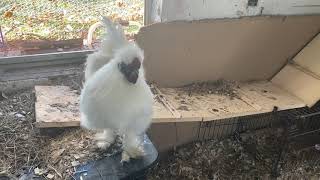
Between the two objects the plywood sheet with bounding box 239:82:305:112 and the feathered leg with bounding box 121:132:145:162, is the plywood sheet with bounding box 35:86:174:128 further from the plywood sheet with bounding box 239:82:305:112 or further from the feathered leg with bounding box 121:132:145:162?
the plywood sheet with bounding box 239:82:305:112

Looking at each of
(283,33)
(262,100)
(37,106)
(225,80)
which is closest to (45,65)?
(37,106)

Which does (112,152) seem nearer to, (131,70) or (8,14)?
(131,70)

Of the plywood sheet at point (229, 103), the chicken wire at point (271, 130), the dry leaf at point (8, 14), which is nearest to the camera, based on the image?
the plywood sheet at point (229, 103)

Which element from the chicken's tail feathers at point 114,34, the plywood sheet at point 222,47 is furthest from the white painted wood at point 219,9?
the chicken's tail feathers at point 114,34

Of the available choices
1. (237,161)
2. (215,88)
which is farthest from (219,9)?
(237,161)

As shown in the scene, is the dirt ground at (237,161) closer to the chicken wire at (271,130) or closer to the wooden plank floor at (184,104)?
the chicken wire at (271,130)

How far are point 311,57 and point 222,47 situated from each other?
1.93 ft

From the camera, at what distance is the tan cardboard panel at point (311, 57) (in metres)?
2.27

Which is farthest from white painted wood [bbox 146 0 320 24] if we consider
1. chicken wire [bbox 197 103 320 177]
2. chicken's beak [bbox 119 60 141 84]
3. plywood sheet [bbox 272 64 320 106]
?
chicken's beak [bbox 119 60 141 84]

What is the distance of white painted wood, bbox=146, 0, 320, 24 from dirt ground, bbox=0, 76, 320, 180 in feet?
2.09

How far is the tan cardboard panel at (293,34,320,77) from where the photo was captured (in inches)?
89.3

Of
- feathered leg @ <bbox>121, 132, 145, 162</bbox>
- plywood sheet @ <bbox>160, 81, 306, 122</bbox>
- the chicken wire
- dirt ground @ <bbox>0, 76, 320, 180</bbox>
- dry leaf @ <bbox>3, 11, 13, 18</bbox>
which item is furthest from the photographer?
the chicken wire

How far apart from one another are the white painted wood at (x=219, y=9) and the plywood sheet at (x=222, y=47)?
0.05m

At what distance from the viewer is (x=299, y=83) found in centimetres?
224
